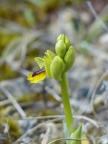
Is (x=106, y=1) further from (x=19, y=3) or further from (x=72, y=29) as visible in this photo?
(x=19, y=3)

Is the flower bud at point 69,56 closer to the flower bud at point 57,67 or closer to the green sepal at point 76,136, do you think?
the flower bud at point 57,67

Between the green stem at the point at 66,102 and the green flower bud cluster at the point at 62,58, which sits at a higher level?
the green flower bud cluster at the point at 62,58

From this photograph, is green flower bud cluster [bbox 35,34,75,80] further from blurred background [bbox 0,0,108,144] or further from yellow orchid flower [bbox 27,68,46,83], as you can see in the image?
blurred background [bbox 0,0,108,144]

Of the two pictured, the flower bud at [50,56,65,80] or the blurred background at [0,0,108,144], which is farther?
Result: the blurred background at [0,0,108,144]

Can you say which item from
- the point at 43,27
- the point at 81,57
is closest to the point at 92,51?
the point at 81,57

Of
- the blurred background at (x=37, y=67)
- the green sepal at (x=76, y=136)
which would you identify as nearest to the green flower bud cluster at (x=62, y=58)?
the green sepal at (x=76, y=136)

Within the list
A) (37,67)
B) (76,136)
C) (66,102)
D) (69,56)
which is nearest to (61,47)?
(69,56)

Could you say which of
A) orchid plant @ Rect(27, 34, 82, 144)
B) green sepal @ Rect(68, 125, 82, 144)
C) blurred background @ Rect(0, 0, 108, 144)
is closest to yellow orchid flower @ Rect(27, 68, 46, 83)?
orchid plant @ Rect(27, 34, 82, 144)
